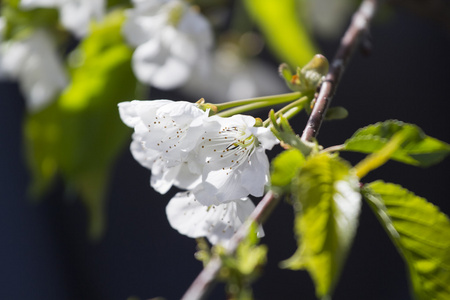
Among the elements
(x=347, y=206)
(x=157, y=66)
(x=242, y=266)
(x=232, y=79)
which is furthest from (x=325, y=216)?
(x=232, y=79)

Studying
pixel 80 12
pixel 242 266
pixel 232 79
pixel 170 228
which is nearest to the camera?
pixel 242 266

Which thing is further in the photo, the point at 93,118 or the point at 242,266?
the point at 93,118

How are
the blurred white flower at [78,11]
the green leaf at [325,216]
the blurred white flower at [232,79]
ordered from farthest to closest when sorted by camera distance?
1. the blurred white flower at [232,79]
2. the blurred white flower at [78,11]
3. the green leaf at [325,216]

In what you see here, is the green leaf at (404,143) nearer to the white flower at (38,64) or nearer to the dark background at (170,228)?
the white flower at (38,64)

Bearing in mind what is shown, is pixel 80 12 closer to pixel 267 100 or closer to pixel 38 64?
pixel 38 64

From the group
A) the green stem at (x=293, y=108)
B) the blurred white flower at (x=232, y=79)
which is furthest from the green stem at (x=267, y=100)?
the blurred white flower at (x=232, y=79)

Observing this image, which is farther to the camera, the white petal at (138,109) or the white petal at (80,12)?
the white petal at (80,12)

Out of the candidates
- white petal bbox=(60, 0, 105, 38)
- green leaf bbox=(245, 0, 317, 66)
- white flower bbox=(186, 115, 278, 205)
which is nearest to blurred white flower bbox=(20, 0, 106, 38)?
white petal bbox=(60, 0, 105, 38)
